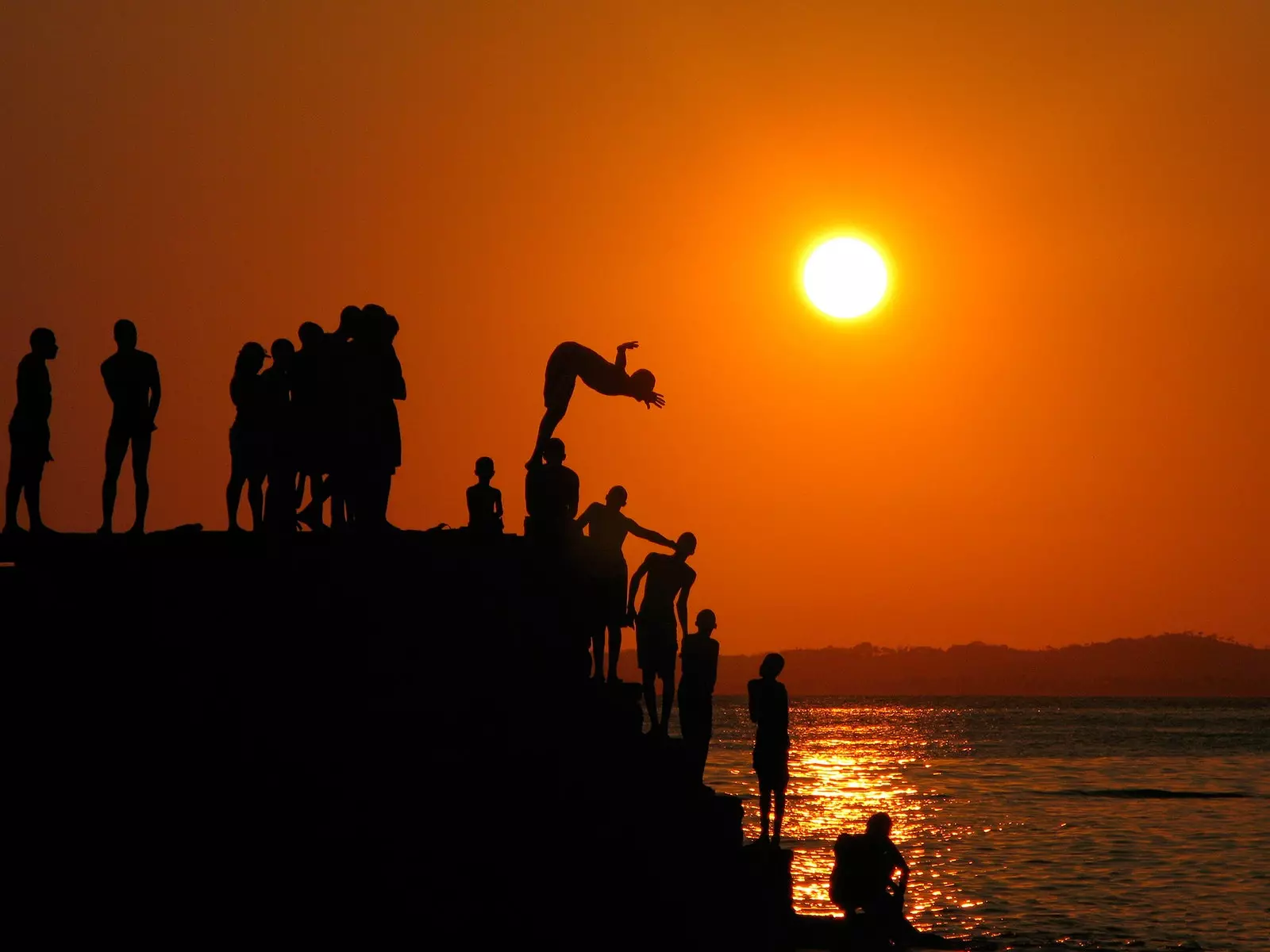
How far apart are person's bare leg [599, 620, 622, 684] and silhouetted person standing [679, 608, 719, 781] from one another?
1.04m

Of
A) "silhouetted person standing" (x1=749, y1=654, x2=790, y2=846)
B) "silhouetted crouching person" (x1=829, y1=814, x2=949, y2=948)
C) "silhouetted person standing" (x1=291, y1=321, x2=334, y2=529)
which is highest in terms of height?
"silhouetted person standing" (x1=291, y1=321, x2=334, y2=529)

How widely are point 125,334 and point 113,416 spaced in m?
0.78

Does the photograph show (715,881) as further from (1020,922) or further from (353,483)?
(1020,922)

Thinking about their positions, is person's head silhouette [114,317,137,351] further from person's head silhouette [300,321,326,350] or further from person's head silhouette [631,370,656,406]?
person's head silhouette [631,370,656,406]

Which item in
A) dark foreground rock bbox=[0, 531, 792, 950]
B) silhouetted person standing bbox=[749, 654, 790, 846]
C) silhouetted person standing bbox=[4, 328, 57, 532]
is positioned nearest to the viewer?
dark foreground rock bbox=[0, 531, 792, 950]

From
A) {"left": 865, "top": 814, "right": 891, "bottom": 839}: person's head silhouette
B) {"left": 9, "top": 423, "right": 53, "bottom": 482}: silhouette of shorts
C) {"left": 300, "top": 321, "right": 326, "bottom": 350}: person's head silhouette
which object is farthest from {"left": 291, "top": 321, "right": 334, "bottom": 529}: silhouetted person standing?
{"left": 865, "top": 814, "right": 891, "bottom": 839}: person's head silhouette

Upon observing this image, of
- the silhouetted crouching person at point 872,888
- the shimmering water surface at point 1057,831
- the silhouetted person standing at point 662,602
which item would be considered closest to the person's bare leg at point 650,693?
the silhouetted person standing at point 662,602

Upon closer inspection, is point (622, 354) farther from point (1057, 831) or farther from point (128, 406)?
point (1057, 831)

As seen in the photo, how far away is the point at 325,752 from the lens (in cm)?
1216

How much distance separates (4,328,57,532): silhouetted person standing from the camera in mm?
13375

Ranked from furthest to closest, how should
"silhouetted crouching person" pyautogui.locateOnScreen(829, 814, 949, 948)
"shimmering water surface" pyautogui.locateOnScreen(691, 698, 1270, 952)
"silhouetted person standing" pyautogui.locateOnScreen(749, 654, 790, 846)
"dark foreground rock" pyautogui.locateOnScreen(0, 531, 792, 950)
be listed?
"shimmering water surface" pyautogui.locateOnScreen(691, 698, 1270, 952), "silhouetted person standing" pyautogui.locateOnScreen(749, 654, 790, 846), "silhouetted crouching person" pyautogui.locateOnScreen(829, 814, 949, 948), "dark foreground rock" pyautogui.locateOnScreen(0, 531, 792, 950)

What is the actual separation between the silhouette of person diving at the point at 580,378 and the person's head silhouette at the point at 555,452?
48.9 inches

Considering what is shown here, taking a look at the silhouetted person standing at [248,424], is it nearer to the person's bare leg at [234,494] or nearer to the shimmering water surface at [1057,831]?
the person's bare leg at [234,494]

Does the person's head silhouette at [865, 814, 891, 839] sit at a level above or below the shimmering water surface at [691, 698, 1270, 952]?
above
